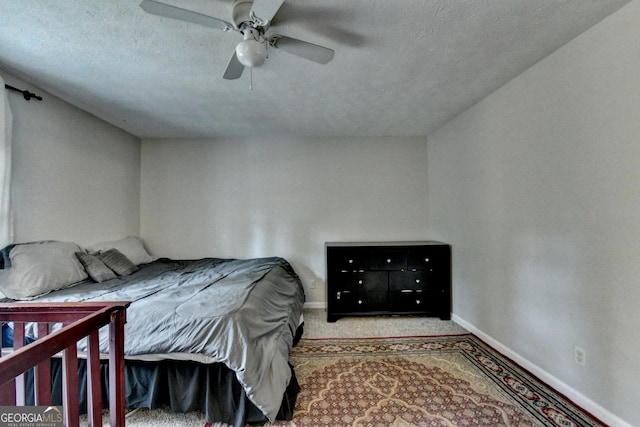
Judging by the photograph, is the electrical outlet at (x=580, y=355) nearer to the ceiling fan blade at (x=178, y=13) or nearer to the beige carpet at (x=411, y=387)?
the beige carpet at (x=411, y=387)

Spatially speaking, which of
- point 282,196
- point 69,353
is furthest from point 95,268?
point 282,196

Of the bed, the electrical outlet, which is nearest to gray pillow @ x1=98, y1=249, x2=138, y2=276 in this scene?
the bed

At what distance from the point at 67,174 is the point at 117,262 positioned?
916 millimetres

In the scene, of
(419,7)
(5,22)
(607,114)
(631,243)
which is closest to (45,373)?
(5,22)

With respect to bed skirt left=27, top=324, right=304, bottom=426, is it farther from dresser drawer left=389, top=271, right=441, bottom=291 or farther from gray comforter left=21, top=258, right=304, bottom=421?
dresser drawer left=389, top=271, right=441, bottom=291

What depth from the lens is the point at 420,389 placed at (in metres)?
1.83

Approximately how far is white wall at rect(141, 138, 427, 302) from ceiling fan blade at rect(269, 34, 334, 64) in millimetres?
2030

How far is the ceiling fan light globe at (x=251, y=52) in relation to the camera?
1.37 metres

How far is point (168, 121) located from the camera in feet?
9.65

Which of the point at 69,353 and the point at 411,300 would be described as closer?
the point at 69,353

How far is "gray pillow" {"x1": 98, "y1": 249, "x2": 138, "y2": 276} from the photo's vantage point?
2.56m

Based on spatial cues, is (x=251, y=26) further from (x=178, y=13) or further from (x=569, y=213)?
(x=569, y=213)

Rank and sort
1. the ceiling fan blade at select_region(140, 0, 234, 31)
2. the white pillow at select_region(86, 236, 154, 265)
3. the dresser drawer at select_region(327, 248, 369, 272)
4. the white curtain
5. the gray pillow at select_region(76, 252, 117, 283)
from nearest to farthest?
1. the ceiling fan blade at select_region(140, 0, 234, 31)
2. the white curtain
3. the gray pillow at select_region(76, 252, 117, 283)
4. the white pillow at select_region(86, 236, 154, 265)
5. the dresser drawer at select_region(327, 248, 369, 272)

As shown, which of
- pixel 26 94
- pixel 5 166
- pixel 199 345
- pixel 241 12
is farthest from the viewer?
pixel 26 94
